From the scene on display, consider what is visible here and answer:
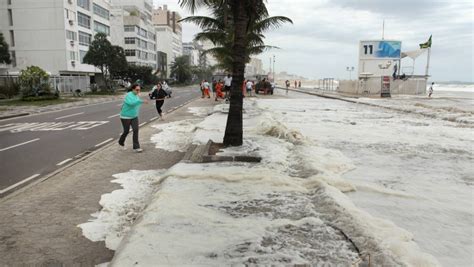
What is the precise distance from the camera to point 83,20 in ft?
194

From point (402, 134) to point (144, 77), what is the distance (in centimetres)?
6477

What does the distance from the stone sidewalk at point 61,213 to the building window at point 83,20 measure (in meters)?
55.0

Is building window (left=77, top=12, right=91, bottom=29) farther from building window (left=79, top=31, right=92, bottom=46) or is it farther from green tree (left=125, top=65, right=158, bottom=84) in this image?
green tree (left=125, top=65, right=158, bottom=84)

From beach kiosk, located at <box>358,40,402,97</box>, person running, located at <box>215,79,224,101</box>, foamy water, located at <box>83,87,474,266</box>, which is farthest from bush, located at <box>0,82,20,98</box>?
beach kiosk, located at <box>358,40,402,97</box>

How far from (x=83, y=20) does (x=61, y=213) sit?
60.3m

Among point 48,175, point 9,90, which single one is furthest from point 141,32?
point 48,175

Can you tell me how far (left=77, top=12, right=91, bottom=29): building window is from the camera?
57.3m

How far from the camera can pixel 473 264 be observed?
3711 millimetres

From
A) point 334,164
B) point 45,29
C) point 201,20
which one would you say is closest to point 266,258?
point 334,164

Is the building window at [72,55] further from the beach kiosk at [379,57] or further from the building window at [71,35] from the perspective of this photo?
the beach kiosk at [379,57]

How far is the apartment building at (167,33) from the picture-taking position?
5044 inches

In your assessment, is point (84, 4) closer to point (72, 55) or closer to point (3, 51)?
point (72, 55)

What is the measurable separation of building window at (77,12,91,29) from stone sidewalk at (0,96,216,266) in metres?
55.0

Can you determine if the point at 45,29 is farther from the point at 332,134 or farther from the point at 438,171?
the point at 438,171
